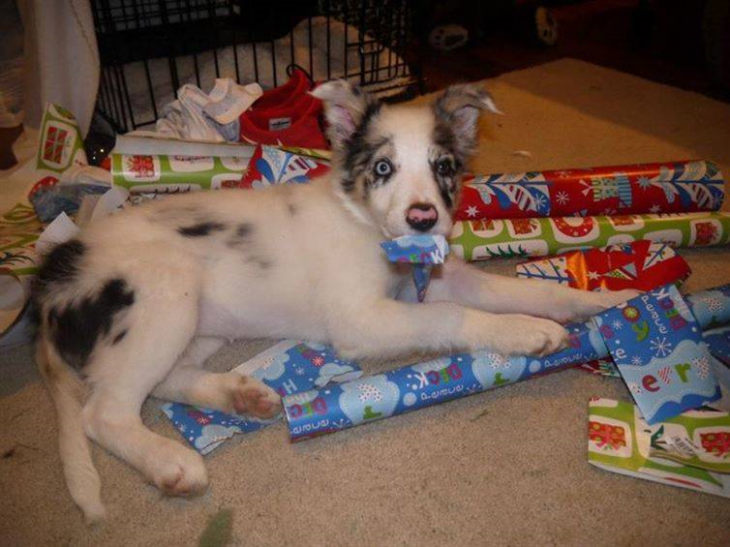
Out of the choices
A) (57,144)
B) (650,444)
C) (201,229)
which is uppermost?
(201,229)

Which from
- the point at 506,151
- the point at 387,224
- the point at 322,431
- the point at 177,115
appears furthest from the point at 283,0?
the point at 322,431

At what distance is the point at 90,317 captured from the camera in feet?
5.83

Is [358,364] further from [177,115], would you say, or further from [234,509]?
[177,115]

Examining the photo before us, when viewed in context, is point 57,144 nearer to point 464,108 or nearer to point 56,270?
point 56,270

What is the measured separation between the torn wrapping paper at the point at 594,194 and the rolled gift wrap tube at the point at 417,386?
0.90m

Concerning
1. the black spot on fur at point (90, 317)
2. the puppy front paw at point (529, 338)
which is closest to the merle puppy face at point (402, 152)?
the puppy front paw at point (529, 338)

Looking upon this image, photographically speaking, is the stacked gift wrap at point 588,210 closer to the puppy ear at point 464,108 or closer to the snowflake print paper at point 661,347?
the puppy ear at point 464,108

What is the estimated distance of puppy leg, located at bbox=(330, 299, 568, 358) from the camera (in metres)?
1.86

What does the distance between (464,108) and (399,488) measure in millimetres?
1375

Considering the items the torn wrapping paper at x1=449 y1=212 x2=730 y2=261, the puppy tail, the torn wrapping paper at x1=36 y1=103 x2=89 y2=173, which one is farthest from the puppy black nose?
the torn wrapping paper at x1=36 y1=103 x2=89 y2=173

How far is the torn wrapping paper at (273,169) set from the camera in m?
2.66

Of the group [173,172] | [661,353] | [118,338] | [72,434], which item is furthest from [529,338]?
[173,172]

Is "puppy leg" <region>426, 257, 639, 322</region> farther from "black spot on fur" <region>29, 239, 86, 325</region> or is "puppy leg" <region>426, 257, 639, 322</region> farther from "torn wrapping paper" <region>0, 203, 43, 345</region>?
"torn wrapping paper" <region>0, 203, 43, 345</region>

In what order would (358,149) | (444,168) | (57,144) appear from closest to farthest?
(444,168), (358,149), (57,144)
